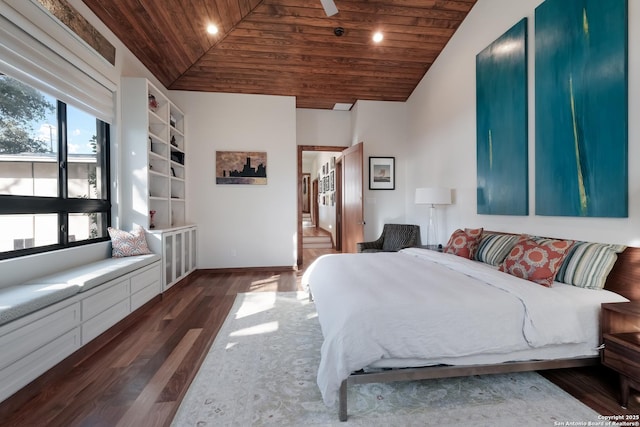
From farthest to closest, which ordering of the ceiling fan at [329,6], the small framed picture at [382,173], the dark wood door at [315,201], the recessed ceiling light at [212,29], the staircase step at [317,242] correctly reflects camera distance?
1. the dark wood door at [315,201]
2. the staircase step at [317,242]
3. the small framed picture at [382,173]
4. the recessed ceiling light at [212,29]
5. the ceiling fan at [329,6]

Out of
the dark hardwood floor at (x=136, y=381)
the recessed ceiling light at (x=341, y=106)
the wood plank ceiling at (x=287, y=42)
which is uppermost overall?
the wood plank ceiling at (x=287, y=42)

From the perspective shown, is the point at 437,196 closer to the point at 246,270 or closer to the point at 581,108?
the point at 581,108

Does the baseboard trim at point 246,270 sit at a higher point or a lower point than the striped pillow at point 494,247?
lower

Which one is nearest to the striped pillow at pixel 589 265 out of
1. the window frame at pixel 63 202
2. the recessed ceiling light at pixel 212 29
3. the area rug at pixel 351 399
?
the area rug at pixel 351 399

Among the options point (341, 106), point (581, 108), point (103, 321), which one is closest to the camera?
point (581, 108)

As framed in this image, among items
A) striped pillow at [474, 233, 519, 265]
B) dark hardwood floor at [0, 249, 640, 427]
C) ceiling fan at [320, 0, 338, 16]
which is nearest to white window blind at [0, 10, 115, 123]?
dark hardwood floor at [0, 249, 640, 427]

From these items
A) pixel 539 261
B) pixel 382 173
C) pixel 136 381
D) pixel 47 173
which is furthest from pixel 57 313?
pixel 382 173

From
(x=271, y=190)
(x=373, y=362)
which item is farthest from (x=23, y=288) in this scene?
(x=271, y=190)

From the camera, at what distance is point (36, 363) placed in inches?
67.2

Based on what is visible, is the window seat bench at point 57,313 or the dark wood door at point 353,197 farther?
the dark wood door at point 353,197

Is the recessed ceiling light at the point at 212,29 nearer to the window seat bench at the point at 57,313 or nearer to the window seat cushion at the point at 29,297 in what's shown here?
the window seat bench at the point at 57,313

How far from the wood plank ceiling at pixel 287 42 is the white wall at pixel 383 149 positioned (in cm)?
29

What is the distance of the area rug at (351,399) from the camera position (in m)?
1.49

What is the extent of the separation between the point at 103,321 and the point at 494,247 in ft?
11.7
